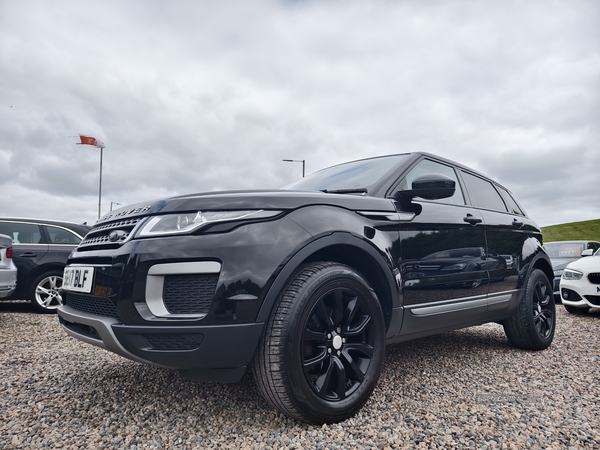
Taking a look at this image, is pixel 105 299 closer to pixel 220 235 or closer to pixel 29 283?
pixel 220 235

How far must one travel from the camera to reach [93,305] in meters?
2.19

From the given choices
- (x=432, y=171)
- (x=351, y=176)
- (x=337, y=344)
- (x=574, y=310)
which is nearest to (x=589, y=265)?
(x=574, y=310)

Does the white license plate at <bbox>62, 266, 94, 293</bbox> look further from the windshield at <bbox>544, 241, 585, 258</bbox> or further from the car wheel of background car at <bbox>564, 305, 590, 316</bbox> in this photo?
the windshield at <bbox>544, 241, 585, 258</bbox>

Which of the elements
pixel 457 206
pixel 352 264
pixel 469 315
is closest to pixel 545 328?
pixel 469 315

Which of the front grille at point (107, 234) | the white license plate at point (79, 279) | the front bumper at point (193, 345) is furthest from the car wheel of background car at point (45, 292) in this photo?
the front bumper at point (193, 345)

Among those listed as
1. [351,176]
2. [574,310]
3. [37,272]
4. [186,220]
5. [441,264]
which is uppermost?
[351,176]

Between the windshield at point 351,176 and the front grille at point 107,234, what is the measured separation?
4.63ft

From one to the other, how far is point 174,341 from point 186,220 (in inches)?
22.3

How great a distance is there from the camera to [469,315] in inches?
125

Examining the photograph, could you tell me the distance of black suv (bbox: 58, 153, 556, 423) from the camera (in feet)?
6.45

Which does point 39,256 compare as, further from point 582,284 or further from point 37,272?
point 582,284

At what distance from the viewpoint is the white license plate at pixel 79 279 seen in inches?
86.4

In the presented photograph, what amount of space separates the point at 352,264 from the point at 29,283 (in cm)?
577

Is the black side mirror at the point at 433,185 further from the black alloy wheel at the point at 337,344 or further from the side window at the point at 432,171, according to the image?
the black alloy wheel at the point at 337,344
